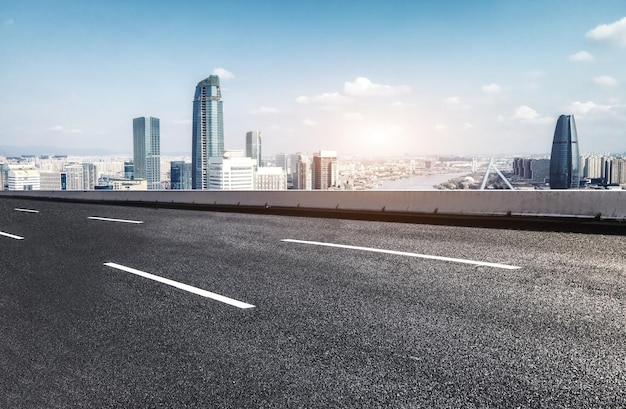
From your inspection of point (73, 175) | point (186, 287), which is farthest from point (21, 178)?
point (73, 175)

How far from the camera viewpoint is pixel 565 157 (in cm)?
2234

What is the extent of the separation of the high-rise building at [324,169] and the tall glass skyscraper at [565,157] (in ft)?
37.5

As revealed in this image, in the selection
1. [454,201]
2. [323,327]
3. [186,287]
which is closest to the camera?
[323,327]

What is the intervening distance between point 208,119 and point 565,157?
565ft

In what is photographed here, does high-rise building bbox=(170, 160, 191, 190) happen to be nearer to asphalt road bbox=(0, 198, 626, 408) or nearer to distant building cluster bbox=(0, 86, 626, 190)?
distant building cluster bbox=(0, 86, 626, 190)

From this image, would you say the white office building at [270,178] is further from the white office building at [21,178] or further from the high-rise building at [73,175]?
the high-rise building at [73,175]

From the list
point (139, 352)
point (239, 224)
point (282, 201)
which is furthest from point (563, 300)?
point (282, 201)

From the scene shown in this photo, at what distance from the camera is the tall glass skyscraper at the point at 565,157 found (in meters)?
19.4

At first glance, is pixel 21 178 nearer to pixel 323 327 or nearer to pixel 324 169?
pixel 324 169

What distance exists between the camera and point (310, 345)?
369 centimetres

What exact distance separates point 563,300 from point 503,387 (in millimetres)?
2236

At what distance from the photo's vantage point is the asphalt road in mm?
2963

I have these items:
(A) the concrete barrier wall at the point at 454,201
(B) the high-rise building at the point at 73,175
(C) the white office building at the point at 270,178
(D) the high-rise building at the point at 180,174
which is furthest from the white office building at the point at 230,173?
(D) the high-rise building at the point at 180,174

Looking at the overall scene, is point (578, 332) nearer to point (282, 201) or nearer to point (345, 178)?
point (282, 201)
